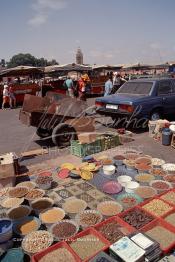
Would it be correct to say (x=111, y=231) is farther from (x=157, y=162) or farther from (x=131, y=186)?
(x=157, y=162)

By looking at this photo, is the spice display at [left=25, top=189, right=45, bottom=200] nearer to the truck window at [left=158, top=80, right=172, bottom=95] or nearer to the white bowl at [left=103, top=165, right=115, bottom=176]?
the white bowl at [left=103, top=165, right=115, bottom=176]

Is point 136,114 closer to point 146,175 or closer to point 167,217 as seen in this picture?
point 146,175

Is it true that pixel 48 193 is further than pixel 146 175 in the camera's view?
No

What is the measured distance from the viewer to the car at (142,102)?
945 centimetres

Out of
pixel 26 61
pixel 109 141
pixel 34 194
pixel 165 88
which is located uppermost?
pixel 26 61

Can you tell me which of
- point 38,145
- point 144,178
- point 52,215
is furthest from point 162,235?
point 38,145

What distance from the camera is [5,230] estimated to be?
3.95 meters

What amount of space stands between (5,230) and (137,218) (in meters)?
2.15

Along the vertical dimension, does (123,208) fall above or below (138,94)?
below

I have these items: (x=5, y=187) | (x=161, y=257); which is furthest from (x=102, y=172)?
(x=161, y=257)

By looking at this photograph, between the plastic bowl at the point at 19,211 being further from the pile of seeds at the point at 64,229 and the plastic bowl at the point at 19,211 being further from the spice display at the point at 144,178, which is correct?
the spice display at the point at 144,178

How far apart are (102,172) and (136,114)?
12.2ft

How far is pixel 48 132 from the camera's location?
9.52m

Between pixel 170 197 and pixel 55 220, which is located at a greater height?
pixel 170 197
